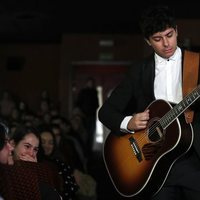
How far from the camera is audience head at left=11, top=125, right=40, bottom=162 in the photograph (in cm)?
306

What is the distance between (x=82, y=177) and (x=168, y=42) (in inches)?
101

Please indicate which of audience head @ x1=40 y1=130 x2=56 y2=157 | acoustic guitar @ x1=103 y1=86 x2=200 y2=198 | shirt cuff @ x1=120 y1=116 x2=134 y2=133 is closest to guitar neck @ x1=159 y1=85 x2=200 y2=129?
acoustic guitar @ x1=103 y1=86 x2=200 y2=198

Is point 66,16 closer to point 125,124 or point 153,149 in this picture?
point 125,124

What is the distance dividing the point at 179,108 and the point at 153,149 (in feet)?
0.94

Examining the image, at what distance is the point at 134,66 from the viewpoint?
2547 mm

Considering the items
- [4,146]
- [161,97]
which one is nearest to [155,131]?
[161,97]

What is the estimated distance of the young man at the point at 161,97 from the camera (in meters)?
2.32

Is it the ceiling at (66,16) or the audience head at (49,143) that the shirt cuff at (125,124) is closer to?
the audience head at (49,143)

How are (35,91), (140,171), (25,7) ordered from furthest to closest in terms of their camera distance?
1. (35,91)
2. (25,7)
3. (140,171)

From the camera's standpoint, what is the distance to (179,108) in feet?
7.37

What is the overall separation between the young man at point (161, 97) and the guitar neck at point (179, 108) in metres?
0.03

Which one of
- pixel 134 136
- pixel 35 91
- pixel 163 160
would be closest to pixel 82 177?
pixel 134 136

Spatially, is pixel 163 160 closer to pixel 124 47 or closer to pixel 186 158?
pixel 186 158

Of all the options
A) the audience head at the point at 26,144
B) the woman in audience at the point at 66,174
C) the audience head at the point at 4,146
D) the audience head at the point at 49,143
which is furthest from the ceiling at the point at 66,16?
the audience head at the point at 4,146
